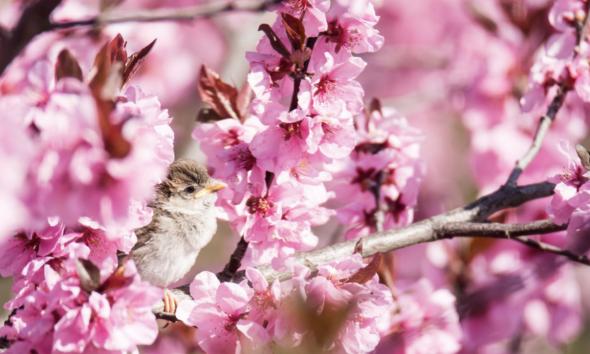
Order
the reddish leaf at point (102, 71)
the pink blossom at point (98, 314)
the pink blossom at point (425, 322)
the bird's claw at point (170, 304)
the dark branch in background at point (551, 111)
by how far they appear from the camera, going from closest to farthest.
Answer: the reddish leaf at point (102, 71)
the pink blossom at point (98, 314)
the bird's claw at point (170, 304)
the dark branch in background at point (551, 111)
the pink blossom at point (425, 322)

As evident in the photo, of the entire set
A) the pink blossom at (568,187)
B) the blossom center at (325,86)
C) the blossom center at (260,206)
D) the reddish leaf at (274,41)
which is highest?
the reddish leaf at (274,41)

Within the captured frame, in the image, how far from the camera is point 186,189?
9.07ft

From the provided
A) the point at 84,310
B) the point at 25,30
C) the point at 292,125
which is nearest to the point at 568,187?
the point at 292,125

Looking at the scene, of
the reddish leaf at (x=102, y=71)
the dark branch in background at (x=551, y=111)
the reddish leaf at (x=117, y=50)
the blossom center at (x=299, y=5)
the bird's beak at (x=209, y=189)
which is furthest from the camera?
the bird's beak at (x=209, y=189)

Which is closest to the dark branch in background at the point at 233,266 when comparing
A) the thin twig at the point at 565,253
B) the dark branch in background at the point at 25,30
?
the thin twig at the point at 565,253

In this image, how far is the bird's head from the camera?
271 cm

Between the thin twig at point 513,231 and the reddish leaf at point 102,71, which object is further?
the thin twig at point 513,231

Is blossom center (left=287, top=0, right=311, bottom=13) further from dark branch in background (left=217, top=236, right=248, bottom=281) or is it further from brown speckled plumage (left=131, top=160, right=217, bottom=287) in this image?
brown speckled plumage (left=131, top=160, right=217, bottom=287)

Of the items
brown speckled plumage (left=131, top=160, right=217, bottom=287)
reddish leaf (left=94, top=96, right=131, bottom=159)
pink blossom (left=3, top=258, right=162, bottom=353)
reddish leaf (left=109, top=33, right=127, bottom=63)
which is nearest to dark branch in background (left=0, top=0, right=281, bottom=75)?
reddish leaf (left=109, top=33, right=127, bottom=63)

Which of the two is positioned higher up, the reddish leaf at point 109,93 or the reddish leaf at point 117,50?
the reddish leaf at point 109,93

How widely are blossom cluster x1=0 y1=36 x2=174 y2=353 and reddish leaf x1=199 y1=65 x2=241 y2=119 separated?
41 cm

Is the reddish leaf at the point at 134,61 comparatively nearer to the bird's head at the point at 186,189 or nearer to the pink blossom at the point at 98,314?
the pink blossom at the point at 98,314

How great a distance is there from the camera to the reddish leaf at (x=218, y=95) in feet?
6.86

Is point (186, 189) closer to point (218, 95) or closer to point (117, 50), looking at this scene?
point (218, 95)
